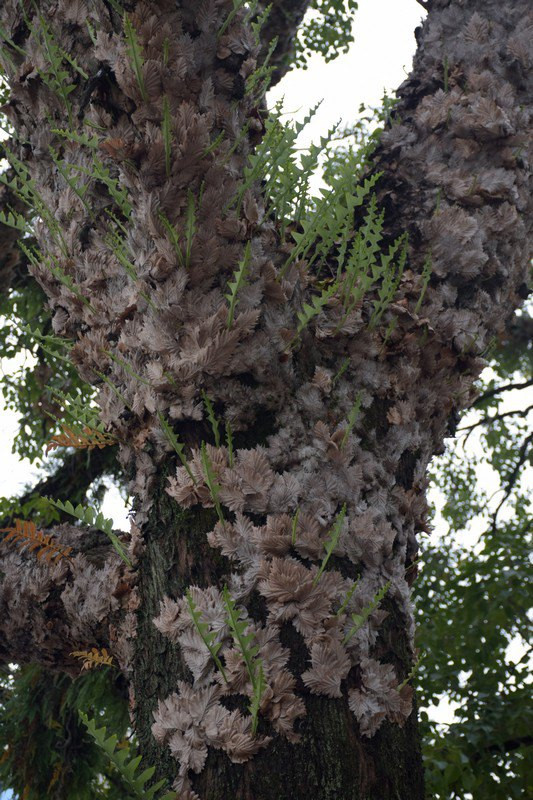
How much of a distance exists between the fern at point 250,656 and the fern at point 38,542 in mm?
710

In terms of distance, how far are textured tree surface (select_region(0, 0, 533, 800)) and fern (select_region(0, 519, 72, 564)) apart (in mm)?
33

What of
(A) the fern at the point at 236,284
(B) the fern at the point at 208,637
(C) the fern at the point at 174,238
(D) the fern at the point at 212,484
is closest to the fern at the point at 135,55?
(C) the fern at the point at 174,238

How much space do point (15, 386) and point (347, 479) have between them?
4.72 m

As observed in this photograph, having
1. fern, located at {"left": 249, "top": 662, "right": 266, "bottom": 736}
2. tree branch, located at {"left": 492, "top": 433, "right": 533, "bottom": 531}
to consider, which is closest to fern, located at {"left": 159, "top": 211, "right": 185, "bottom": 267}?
fern, located at {"left": 249, "top": 662, "right": 266, "bottom": 736}

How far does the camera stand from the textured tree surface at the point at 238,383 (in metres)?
1.25

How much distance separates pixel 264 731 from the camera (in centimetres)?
120

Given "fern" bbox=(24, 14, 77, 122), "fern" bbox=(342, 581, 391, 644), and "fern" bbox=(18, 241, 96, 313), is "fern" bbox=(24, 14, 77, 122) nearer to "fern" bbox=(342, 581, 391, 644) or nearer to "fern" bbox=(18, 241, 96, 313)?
"fern" bbox=(18, 241, 96, 313)

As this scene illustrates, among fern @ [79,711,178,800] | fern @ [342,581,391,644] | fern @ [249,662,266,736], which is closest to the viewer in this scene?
fern @ [79,711,178,800]

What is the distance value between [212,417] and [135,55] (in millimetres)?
760

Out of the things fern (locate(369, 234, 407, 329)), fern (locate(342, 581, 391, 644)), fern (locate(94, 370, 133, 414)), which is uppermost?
fern (locate(369, 234, 407, 329))

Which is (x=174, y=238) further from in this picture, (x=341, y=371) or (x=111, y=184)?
(x=341, y=371)

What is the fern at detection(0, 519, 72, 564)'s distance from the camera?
67.2 inches

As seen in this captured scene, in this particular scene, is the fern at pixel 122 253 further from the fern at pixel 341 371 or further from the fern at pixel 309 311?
the fern at pixel 341 371

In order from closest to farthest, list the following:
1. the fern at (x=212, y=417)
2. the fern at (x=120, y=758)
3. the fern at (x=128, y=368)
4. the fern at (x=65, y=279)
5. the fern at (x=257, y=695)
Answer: the fern at (x=120, y=758) < the fern at (x=257, y=695) < the fern at (x=212, y=417) < the fern at (x=128, y=368) < the fern at (x=65, y=279)
